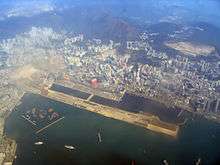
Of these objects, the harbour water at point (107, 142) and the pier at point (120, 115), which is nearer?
the harbour water at point (107, 142)

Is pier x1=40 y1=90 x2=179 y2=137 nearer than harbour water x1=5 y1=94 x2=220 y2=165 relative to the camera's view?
No

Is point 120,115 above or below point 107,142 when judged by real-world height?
above

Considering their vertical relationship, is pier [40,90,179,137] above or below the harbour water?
above

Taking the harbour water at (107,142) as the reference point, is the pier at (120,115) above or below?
above

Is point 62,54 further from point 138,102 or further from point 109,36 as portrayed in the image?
point 138,102

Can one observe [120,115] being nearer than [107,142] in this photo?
No
